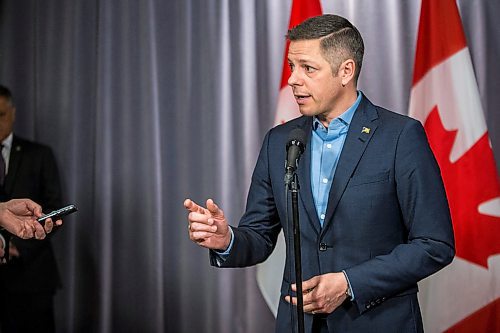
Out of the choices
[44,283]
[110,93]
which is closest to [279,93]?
[110,93]

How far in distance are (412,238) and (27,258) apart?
8.08ft

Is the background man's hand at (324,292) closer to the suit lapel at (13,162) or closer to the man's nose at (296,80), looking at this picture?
the man's nose at (296,80)

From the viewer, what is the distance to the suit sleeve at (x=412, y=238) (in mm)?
2047

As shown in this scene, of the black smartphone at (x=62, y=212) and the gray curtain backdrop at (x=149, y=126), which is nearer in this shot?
the black smartphone at (x=62, y=212)

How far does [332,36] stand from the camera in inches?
88.2

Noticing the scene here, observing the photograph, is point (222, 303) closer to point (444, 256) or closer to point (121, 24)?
point (121, 24)

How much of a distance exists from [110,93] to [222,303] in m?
1.37

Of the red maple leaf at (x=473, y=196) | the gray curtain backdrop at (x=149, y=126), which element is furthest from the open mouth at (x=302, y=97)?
Result: the gray curtain backdrop at (x=149, y=126)

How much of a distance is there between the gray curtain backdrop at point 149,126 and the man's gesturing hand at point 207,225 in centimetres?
191

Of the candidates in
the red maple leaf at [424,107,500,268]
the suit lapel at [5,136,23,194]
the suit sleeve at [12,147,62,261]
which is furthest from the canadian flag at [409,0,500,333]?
the suit lapel at [5,136,23,194]

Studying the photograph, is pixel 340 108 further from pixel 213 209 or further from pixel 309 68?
pixel 213 209

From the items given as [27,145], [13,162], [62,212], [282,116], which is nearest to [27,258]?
[13,162]

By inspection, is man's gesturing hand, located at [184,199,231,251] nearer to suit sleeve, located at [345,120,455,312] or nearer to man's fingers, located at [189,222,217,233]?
man's fingers, located at [189,222,217,233]

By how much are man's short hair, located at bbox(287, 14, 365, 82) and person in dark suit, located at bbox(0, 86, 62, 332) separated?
2210 millimetres
